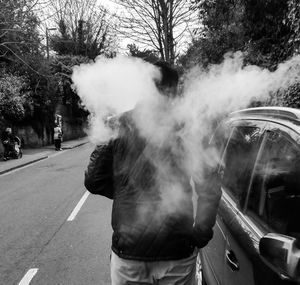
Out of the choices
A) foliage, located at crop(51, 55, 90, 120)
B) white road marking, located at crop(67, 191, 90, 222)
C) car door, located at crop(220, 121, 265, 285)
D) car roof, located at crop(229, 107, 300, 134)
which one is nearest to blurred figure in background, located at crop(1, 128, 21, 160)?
foliage, located at crop(51, 55, 90, 120)

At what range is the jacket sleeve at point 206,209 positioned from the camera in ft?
6.79

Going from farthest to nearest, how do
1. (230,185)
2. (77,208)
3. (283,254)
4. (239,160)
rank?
(77,208), (230,185), (239,160), (283,254)

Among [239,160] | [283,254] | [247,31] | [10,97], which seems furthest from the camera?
[10,97]

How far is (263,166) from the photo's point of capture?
7.56 feet

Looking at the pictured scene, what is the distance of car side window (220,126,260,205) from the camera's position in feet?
8.35

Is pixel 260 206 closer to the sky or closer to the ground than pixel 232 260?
closer to the sky

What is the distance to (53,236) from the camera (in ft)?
19.3

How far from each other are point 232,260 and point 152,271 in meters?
0.51

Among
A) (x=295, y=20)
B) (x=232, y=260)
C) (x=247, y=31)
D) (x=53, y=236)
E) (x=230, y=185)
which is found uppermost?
(x=247, y=31)

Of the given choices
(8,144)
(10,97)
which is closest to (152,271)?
(8,144)

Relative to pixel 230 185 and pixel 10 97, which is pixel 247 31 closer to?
pixel 230 185

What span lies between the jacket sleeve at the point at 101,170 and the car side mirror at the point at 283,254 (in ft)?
3.19

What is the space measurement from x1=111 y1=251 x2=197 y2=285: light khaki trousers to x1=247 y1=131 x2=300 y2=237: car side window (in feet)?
1.67

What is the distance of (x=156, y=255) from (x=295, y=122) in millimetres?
995
